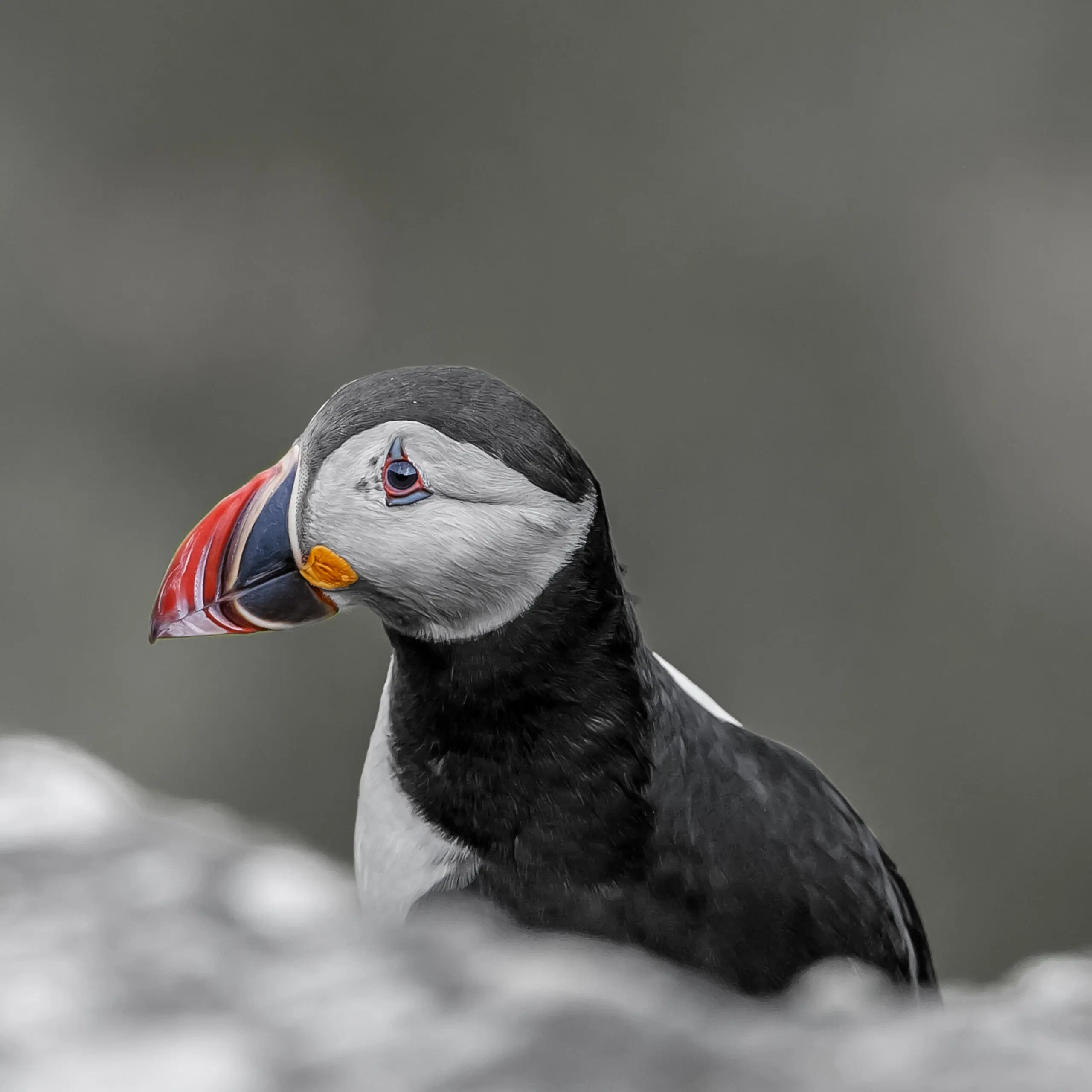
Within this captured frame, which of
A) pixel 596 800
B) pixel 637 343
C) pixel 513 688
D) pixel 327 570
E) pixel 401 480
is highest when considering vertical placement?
pixel 637 343

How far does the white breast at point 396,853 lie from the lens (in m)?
1.57

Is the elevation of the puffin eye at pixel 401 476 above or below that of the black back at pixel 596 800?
above

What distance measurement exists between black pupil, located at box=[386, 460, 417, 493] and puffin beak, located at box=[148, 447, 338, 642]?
127 mm

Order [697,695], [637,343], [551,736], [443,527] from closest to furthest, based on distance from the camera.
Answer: [443,527], [551,736], [697,695], [637,343]

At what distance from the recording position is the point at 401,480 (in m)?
1.43

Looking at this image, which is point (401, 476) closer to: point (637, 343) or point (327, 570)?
point (327, 570)

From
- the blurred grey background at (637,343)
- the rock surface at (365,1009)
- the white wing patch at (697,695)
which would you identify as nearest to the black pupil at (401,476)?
the white wing patch at (697,695)

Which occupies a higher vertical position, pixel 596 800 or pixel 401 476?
pixel 401 476

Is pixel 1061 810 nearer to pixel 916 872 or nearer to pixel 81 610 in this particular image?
pixel 916 872

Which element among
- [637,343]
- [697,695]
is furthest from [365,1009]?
[637,343]

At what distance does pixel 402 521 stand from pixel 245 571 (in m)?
0.22

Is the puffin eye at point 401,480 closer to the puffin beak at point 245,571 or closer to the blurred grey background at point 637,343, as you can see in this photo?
the puffin beak at point 245,571

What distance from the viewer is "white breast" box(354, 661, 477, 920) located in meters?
1.57

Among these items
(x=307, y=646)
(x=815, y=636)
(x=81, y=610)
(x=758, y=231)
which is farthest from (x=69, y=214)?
(x=815, y=636)
